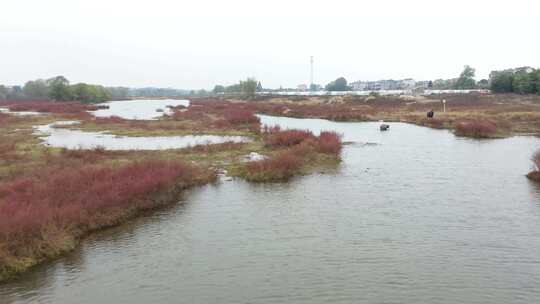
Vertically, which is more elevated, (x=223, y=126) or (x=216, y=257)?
(x=223, y=126)

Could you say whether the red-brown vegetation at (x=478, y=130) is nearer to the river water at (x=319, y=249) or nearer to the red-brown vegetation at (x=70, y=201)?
the river water at (x=319, y=249)

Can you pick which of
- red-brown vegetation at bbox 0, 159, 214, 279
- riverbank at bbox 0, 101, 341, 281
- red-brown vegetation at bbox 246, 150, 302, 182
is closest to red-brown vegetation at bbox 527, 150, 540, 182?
riverbank at bbox 0, 101, 341, 281

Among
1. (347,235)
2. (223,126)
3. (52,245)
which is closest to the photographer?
(52,245)

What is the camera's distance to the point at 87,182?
24.6 meters

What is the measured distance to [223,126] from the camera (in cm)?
6500

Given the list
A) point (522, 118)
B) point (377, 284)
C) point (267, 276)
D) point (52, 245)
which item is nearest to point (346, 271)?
point (377, 284)

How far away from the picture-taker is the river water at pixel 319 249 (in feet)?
48.7

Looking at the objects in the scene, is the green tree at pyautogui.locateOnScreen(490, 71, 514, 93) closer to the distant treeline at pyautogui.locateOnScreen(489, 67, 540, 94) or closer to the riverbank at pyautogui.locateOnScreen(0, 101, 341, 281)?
the distant treeline at pyautogui.locateOnScreen(489, 67, 540, 94)

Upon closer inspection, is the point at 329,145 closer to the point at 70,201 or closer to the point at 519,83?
the point at 70,201

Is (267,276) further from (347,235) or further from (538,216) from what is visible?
(538,216)

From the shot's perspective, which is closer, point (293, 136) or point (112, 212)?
point (112, 212)

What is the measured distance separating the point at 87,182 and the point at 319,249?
14284mm

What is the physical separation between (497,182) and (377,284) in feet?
62.3

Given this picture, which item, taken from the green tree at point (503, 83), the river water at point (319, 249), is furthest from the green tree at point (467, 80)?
the river water at point (319, 249)
